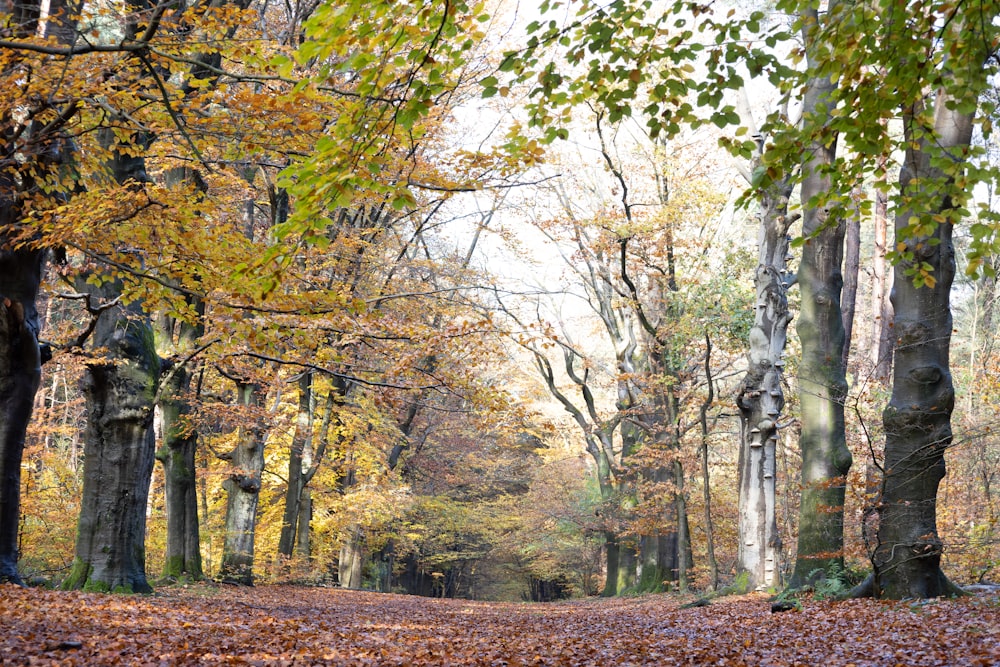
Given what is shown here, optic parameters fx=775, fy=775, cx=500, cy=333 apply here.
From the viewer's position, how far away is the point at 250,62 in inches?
266

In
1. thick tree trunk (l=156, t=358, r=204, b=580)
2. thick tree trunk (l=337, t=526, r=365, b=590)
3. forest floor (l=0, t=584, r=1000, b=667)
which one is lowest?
thick tree trunk (l=337, t=526, r=365, b=590)

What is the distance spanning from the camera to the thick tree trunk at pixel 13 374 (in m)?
8.72

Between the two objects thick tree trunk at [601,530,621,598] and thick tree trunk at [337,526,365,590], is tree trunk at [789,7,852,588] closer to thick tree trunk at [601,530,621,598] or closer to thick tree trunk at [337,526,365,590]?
thick tree trunk at [601,530,621,598]

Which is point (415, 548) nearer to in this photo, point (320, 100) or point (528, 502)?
point (528, 502)

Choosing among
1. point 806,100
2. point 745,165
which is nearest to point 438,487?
point 745,165

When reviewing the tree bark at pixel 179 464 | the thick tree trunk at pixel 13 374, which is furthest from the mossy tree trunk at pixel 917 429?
the tree bark at pixel 179 464

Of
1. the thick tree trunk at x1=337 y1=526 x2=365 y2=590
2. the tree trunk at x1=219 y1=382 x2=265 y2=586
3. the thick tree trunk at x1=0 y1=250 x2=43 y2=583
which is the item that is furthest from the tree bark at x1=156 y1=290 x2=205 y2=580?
the thick tree trunk at x1=337 y1=526 x2=365 y2=590

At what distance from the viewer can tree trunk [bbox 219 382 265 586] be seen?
54.1 ft

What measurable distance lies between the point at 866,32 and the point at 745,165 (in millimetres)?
9709

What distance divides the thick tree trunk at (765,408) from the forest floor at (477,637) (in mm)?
2796

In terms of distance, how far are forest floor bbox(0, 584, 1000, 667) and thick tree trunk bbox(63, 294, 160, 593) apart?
812 millimetres

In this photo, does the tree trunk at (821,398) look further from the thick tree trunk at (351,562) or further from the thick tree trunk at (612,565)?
the thick tree trunk at (351,562)

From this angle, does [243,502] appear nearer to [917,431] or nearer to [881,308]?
[917,431]

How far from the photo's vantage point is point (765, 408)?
42.0 ft
